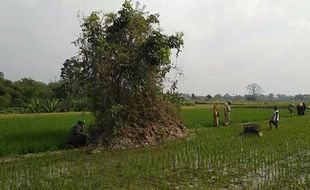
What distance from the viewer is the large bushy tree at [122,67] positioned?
14.7m

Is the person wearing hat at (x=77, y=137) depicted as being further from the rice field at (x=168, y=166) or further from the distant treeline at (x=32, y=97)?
the distant treeline at (x=32, y=97)

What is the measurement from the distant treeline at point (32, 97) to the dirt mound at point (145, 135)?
20536mm

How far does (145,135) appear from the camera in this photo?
15.0 m

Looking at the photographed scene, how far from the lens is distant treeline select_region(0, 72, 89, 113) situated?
4062 cm

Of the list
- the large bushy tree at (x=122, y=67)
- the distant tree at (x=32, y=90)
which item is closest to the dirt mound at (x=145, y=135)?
the large bushy tree at (x=122, y=67)

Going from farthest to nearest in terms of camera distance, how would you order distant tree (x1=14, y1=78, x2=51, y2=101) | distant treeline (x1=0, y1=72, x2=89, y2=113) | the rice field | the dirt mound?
distant tree (x1=14, y1=78, x2=51, y2=101)
distant treeline (x1=0, y1=72, x2=89, y2=113)
the dirt mound
the rice field

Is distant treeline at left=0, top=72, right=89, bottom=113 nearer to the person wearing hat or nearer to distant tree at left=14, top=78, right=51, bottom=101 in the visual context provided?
distant tree at left=14, top=78, right=51, bottom=101

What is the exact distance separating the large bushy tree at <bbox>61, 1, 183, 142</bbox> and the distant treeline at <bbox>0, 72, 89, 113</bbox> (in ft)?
68.7

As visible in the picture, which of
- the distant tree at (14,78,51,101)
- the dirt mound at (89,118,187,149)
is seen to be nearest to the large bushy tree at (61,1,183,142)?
the dirt mound at (89,118,187,149)

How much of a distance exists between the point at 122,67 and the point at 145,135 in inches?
96.6

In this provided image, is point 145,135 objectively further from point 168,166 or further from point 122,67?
point 168,166

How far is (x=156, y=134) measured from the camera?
15.5 meters

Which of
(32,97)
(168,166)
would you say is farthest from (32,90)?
(168,166)

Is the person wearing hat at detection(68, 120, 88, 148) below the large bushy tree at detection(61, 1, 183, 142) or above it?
below
